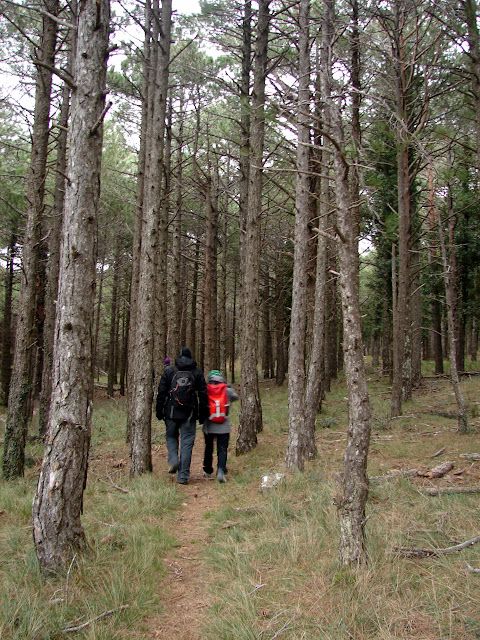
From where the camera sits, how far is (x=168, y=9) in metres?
7.90

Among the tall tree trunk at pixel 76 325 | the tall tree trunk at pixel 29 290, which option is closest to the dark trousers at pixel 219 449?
the tall tree trunk at pixel 29 290

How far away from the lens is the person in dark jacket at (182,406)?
6.95 m

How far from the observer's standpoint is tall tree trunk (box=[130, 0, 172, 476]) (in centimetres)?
710

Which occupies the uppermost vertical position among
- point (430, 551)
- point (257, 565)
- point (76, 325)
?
point (76, 325)

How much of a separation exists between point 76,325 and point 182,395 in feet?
10.6

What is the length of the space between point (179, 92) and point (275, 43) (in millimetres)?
4587

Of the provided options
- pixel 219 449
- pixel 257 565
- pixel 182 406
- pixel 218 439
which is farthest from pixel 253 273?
pixel 257 565

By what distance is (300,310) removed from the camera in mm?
7227

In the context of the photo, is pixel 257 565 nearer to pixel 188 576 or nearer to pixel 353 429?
pixel 188 576

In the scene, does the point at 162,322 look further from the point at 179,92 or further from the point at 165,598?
the point at 165,598

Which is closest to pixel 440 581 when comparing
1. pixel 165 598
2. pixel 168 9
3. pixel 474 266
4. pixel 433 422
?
pixel 165 598

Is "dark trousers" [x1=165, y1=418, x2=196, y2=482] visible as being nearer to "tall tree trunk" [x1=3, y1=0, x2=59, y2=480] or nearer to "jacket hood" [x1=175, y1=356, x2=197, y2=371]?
"jacket hood" [x1=175, y1=356, x2=197, y2=371]

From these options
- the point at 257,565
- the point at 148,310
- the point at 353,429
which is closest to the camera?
the point at 353,429

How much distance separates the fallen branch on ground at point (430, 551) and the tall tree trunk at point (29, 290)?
6.39 m
